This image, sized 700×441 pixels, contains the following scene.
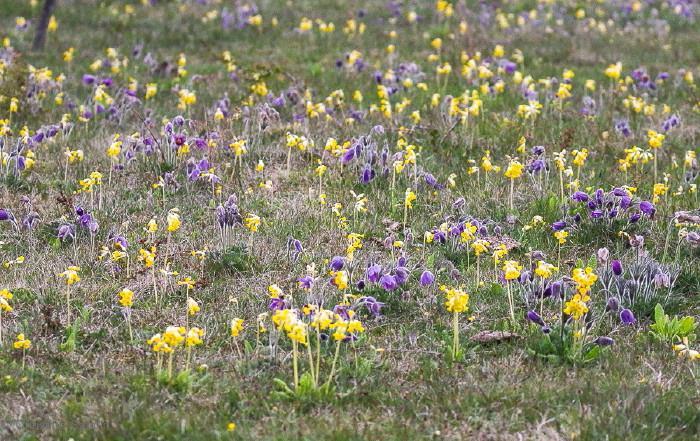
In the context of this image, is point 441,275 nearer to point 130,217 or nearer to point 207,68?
point 130,217

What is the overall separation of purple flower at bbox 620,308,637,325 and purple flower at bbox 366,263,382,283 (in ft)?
4.88

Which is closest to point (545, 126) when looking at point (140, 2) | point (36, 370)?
point (36, 370)

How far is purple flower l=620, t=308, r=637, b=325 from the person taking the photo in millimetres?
5672

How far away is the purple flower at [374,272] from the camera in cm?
597

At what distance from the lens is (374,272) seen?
5973 mm

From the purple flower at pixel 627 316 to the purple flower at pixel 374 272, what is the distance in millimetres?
1488

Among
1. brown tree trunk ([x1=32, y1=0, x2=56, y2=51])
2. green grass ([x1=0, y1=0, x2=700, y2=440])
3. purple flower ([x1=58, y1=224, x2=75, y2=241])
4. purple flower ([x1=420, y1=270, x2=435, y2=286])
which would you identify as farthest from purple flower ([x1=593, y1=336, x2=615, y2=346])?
brown tree trunk ([x1=32, y1=0, x2=56, y2=51])

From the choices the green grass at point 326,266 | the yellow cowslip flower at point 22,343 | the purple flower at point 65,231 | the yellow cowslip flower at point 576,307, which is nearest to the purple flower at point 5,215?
the green grass at point 326,266

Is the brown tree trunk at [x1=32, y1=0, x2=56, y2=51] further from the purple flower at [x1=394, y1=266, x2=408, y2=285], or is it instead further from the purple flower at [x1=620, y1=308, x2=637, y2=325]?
the purple flower at [x1=620, y1=308, x2=637, y2=325]

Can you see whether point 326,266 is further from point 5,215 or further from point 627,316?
point 5,215

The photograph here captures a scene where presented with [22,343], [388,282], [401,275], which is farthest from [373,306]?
[22,343]

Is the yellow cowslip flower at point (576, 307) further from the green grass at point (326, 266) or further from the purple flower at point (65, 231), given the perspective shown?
the purple flower at point (65, 231)

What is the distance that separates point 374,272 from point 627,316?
5.07ft

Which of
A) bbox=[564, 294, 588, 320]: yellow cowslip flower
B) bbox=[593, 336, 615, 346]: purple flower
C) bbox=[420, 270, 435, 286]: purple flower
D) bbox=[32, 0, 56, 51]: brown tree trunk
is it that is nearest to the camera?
bbox=[564, 294, 588, 320]: yellow cowslip flower
